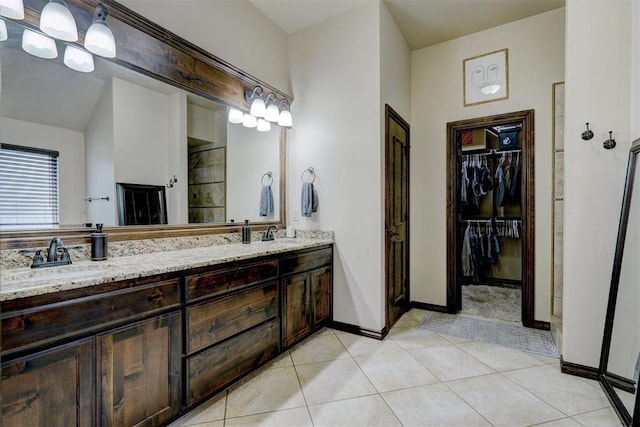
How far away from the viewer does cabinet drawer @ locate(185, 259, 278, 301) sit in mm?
1672

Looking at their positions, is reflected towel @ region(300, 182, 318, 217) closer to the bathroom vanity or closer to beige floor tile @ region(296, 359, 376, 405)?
the bathroom vanity

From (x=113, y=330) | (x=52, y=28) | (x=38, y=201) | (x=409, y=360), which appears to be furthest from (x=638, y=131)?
(x=38, y=201)

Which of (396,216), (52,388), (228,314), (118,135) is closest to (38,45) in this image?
(118,135)

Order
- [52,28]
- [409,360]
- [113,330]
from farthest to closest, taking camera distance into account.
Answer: [409,360]
[52,28]
[113,330]

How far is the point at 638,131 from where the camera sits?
1853 millimetres

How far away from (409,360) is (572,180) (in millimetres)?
1741

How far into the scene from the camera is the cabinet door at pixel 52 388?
3.54ft

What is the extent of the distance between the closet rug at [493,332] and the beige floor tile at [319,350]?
944 millimetres

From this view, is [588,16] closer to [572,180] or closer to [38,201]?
[572,180]

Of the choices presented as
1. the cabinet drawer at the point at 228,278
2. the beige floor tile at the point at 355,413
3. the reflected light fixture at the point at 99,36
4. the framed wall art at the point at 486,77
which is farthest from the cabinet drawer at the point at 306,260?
the framed wall art at the point at 486,77

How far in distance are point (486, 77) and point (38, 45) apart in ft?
11.9

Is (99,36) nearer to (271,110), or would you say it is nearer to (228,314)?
(271,110)

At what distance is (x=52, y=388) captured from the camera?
3.86ft

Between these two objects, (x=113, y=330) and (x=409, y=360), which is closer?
(x=113, y=330)
